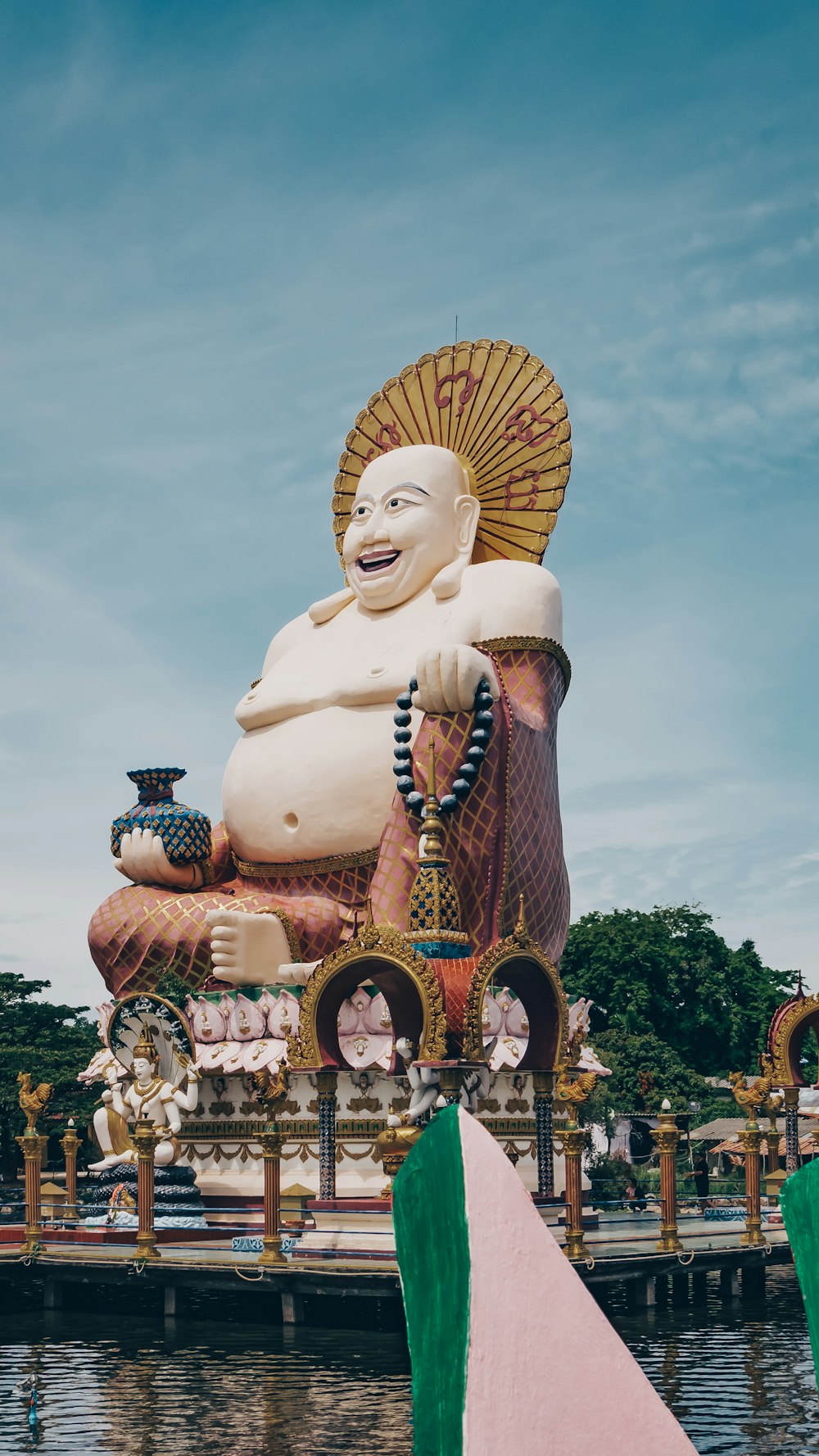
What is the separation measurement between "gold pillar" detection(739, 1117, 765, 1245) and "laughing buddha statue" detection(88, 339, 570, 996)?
3.36 meters

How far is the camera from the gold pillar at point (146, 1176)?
1717 centimetres

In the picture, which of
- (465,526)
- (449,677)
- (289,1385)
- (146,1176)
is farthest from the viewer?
(465,526)

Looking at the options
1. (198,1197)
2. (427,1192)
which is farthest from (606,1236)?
(427,1192)

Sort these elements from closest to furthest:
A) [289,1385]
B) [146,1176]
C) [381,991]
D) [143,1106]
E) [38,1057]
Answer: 1. [289,1385]
2. [146,1176]
3. [381,991]
4. [143,1106]
5. [38,1057]

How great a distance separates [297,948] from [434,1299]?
630 inches

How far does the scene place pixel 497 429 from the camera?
23281 mm

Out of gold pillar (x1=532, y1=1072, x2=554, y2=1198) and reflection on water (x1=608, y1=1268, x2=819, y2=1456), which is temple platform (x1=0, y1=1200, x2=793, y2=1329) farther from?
gold pillar (x1=532, y1=1072, x2=554, y2=1198)

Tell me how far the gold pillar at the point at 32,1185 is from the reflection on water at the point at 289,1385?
1168 mm

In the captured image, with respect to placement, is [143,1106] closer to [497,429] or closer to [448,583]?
[448,583]

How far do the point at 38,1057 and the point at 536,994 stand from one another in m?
17.3

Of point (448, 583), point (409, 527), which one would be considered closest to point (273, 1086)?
point (448, 583)

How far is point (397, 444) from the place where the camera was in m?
24.1

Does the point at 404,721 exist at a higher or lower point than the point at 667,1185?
higher

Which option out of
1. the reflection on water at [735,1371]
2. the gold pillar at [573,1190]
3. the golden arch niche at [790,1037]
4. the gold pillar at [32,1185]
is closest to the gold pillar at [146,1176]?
the gold pillar at [32,1185]
